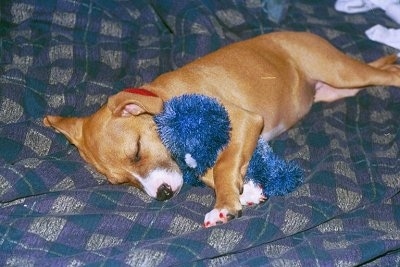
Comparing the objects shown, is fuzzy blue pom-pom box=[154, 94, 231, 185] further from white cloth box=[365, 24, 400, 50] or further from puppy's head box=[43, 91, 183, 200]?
white cloth box=[365, 24, 400, 50]

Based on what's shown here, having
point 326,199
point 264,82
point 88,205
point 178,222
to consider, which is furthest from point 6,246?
point 264,82

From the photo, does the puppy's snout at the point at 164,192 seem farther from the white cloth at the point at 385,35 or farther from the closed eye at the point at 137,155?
the white cloth at the point at 385,35

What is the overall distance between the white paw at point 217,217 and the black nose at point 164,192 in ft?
0.85

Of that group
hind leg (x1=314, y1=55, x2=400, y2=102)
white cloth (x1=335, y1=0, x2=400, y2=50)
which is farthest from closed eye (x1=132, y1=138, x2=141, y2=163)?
white cloth (x1=335, y1=0, x2=400, y2=50)

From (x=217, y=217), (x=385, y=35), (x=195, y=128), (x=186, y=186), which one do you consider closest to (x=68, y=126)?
(x=186, y=186)

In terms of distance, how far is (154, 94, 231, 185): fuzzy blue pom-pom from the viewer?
3.06 metres

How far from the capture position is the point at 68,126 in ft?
11.7

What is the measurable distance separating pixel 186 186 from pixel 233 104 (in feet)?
1.63

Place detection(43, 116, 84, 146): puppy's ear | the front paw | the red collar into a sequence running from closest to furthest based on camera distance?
1. the front paw
2. the red collar
3. detection(43, 116, 84, 146): puppy's ear

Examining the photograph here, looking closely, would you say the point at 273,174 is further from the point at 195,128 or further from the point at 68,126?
the point at 68,126

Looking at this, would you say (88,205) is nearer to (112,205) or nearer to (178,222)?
(112,205)

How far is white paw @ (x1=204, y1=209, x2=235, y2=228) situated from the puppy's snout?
0.26 m

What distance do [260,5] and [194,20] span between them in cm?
61

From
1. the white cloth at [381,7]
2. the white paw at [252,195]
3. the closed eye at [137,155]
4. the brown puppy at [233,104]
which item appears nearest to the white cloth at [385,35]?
the white cloth at [381,7]
